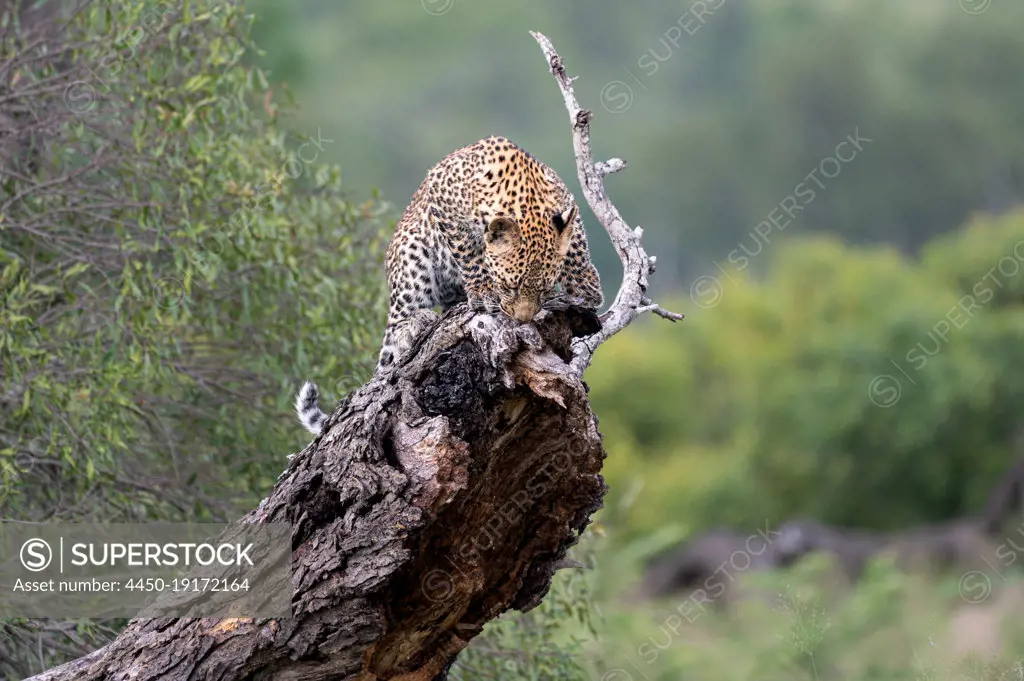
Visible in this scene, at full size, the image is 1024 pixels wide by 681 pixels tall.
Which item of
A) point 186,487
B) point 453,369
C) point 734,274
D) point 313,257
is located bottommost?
point 453,369

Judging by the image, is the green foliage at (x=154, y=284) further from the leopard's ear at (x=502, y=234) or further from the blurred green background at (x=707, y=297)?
the leopard's ear at (x=502, y=234)

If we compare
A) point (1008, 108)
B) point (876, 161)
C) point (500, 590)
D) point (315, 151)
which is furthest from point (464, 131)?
point (500, 590)

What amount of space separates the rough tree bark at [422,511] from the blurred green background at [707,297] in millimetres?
2918

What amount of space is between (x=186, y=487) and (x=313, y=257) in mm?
1897

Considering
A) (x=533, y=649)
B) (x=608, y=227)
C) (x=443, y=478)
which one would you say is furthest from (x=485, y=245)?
(x=533, y=649)

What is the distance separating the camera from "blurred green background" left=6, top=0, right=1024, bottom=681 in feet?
32.5

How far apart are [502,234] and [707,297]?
64.1 feet

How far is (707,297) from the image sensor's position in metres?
26.2

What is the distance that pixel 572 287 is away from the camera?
7262mm

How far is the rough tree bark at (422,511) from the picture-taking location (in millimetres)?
5801

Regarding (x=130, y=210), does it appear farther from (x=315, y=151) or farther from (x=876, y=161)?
(x=876, y=161)

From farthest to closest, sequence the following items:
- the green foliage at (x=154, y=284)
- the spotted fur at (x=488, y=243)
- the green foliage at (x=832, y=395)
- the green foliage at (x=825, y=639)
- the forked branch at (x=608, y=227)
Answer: the green foliage at (x=832, y=395), the green foliage at (x=825, y=639), the green foliage at (x=154, y=284), the spotted fur at (x=488, y=243), the forked branch at (x=608, y=227)

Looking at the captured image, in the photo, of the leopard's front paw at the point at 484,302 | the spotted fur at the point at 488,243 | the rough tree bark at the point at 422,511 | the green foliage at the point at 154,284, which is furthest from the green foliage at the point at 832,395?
the rough tree bark at the point at 422,511

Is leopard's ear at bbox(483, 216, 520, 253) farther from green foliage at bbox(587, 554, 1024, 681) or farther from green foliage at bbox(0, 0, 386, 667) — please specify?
green foliage at bbox(587, 554, 1024, 681)
